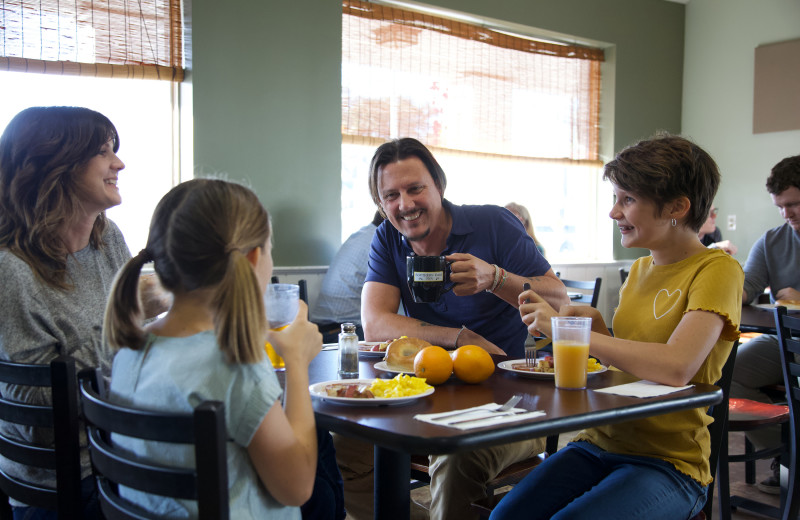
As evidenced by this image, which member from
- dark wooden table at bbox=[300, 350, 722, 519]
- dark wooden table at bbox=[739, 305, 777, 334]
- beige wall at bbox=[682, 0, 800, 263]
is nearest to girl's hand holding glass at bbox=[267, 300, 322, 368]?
dark wooden table at bbox=[300, 350, 722, 519]

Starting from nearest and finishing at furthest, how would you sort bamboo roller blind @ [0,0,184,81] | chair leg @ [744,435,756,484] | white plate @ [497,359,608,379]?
white plate @ [497,359,608,379] < chair leg @ [744,435,756,484] < bamboo roller blind @ [0,0,184,81]

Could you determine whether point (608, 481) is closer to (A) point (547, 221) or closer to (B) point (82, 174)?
(B) point (82, 174)

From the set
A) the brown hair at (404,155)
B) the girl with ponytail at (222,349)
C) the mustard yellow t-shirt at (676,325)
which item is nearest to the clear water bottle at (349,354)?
the girl with ponytail at (222,349)

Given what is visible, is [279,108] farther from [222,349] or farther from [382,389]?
[222,349]

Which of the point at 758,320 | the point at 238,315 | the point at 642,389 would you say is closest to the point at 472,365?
the point at 642,389

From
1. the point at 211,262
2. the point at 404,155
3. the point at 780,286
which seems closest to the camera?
the point at 211,262

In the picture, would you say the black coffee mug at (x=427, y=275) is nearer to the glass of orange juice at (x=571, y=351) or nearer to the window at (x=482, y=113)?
the glass of orange juice at (x=571, y=351)

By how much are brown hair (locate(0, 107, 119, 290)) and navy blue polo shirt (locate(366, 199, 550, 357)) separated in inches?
36.4

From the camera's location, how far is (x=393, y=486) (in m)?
1.27

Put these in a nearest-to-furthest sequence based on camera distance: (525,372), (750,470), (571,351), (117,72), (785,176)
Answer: (571,351)
(525,372)
(750,470)
(785,176)
(117,72)

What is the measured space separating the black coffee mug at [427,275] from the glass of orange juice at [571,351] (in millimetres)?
383

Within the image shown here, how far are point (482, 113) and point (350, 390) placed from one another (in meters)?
3.99

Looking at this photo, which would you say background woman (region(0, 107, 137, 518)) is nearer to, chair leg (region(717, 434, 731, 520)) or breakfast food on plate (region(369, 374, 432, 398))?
breakfast food on plate (region(369, 374, 432, 398))

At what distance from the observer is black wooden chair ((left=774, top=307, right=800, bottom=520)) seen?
6.93 ft
